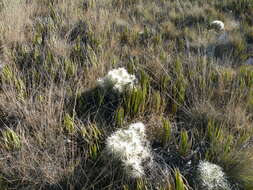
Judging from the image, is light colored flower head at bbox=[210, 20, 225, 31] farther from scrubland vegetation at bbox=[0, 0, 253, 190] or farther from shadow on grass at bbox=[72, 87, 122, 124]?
shadow on grass at bbox=[72, 87, 122, 124]

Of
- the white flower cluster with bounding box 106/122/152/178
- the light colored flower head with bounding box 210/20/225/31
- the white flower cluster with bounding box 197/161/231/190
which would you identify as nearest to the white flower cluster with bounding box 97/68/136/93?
the white flower cluster with bounding box 106/122/152/178

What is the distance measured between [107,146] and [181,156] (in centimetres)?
64

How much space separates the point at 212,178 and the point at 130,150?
2.04ft

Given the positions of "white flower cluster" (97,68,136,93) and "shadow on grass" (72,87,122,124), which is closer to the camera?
"shadow on grass" (72,87,122,124)

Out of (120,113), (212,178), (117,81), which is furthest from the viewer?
(117,81)

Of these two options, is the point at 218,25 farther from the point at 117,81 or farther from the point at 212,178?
the point at 212,178

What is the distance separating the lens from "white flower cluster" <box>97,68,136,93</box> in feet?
8.19

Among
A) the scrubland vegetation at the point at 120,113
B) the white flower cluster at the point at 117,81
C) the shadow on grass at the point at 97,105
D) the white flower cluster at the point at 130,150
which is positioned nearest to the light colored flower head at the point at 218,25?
the scrubland vegetation at the point at 120,113

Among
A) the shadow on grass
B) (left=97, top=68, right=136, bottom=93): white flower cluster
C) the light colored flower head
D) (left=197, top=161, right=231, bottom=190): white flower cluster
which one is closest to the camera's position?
(left=197, top=161, right=231, bottom=190): white flower cluster

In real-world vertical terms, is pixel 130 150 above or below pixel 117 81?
below

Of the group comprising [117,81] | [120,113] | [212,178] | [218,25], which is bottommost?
[212,178]

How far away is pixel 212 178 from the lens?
1.77 metres

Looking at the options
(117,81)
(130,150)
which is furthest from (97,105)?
(130,150)

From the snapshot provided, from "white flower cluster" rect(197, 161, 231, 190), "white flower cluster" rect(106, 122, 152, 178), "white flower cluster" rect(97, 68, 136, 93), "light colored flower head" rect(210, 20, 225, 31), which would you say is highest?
"light colored flower head" rect(210, 20, 225, 31)
